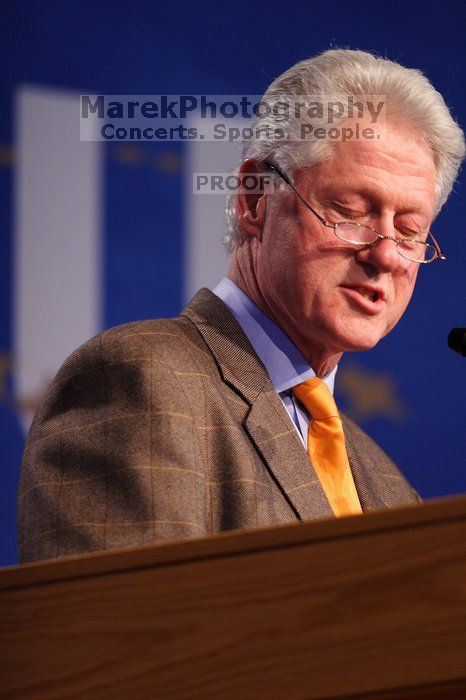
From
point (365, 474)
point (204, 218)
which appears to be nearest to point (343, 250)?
point (365, 474)

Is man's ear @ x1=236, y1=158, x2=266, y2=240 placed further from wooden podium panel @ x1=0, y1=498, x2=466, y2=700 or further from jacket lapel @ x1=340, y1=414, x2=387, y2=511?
wooden podium panel @ x1=0, y1=498, x2=466, y2=700

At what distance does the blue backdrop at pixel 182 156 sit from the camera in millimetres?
2141

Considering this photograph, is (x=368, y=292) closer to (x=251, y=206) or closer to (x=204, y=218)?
(x=251, y=206)

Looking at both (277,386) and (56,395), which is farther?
(277,386)

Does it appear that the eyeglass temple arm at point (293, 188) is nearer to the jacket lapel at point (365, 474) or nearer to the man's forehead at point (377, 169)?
the man's forehead at point (377, 169)

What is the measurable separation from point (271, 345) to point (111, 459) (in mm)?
432

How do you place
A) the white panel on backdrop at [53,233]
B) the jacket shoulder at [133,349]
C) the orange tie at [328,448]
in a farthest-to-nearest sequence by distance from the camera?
the white panel on backdrop at [53,233] → the orange tie at [328,448] → the jacket shoulder at [133,349]

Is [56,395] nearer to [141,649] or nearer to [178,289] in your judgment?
[141,649]

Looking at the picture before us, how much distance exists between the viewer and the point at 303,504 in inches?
52.9

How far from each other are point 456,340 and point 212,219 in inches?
38.4

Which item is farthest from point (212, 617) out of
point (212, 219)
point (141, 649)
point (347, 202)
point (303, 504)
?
point (212, 219)

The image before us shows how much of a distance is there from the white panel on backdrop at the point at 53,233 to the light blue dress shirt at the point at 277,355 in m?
0.61

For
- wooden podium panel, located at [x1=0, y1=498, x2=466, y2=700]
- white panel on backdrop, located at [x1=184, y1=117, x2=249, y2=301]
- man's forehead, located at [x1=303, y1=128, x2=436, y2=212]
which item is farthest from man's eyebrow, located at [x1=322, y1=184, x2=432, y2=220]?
wooden podium panel, located at [x1=0, y1=498, x2=466, y2=700]

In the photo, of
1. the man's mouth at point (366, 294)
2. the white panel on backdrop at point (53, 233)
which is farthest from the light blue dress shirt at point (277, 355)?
the white panel on backdrop at point (53, 233)
